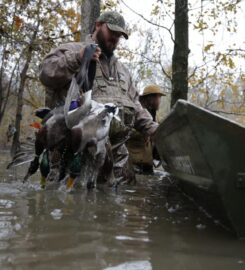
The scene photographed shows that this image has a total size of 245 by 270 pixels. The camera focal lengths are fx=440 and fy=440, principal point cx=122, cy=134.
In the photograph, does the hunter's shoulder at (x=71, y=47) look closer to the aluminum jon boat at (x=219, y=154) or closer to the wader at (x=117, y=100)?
the wader at (x=117, y=100)

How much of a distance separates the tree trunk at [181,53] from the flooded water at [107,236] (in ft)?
14.3

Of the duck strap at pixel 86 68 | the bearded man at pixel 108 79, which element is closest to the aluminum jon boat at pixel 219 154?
the duck strap at pixel 86 68

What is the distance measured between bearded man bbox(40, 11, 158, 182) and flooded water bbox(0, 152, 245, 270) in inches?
49.2

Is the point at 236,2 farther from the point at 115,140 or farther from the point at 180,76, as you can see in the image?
the point at 115,140

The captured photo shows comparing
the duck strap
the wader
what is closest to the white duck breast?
the duck strap

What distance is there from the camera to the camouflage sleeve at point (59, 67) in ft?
15.3

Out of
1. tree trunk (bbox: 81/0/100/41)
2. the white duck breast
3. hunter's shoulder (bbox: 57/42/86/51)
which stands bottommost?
the white duck breast

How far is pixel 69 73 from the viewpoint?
4.72 metres

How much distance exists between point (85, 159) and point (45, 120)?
26.2 inches

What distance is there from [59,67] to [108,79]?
0.94 m

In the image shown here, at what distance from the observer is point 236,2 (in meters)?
9.71

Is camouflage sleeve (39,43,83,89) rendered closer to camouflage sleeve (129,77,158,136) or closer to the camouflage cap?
the camouflage cap

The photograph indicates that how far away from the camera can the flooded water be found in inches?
91.4

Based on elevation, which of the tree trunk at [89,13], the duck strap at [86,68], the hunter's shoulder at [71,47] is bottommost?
the duck strap at [86,68]
